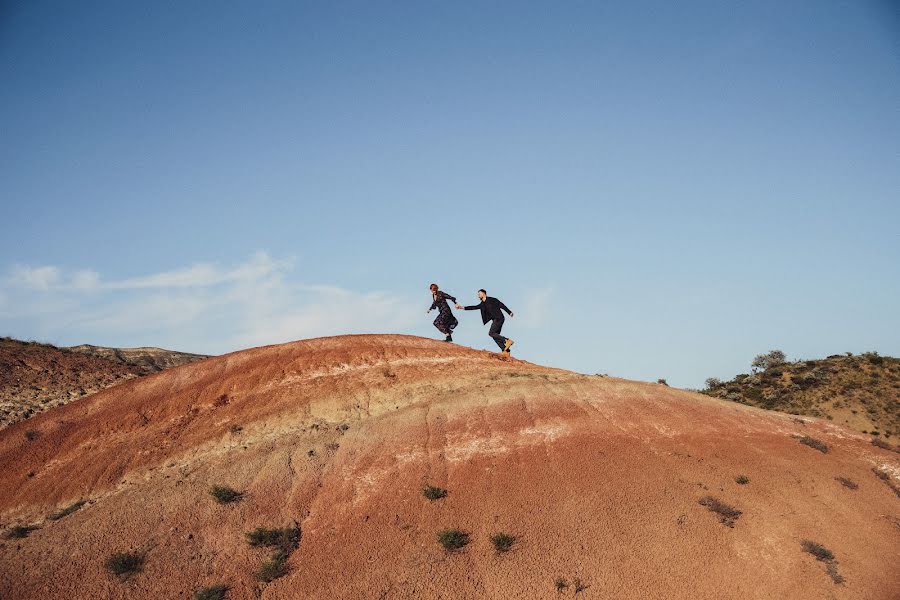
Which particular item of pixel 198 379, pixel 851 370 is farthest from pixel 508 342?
pixel 851 370

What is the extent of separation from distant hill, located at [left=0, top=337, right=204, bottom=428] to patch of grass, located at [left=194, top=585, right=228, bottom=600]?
14562 millimetres

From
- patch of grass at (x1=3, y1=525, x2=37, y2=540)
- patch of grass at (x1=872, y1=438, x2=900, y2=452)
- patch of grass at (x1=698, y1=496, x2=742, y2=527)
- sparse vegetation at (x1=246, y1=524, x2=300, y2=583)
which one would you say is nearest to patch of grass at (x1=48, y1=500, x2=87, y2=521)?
patch of grass at (x1=3, y1=525, x2=37, y2=540)

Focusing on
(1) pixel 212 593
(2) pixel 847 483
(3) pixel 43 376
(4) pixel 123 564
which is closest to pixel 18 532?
(4) pixel 123 564

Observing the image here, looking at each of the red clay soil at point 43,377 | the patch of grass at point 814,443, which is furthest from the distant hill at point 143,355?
the patch of grass at point 814,443

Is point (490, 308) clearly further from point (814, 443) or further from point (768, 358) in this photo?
point (768, 358)

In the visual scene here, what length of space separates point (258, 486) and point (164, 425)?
5858mm

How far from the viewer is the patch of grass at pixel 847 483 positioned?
16203 mm

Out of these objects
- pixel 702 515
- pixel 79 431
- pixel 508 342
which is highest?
pixel 508 342

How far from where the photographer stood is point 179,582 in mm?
12969

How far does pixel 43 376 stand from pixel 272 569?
19974 mm

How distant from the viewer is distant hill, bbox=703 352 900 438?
35062 mm

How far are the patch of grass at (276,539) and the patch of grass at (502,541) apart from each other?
4921 millimetres

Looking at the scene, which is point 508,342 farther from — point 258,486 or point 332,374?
point 258,486

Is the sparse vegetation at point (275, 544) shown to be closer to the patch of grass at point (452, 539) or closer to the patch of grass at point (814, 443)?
the patch of grass at point (452, 539)
